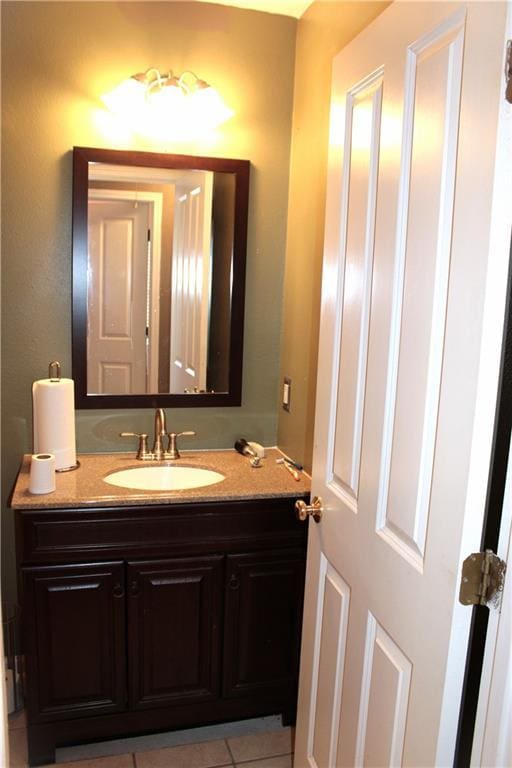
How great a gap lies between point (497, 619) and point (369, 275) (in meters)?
0.73

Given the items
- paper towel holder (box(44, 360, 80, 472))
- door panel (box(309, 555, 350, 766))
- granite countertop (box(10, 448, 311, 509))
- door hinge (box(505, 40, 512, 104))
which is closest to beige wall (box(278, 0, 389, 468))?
granite countertop (box(10, 448, 311, 509))

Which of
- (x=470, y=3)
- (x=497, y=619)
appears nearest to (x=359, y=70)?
(x=470, y=3)

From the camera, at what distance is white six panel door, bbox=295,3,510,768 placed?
1012 millimetres

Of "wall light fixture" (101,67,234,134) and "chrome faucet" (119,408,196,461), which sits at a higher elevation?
"wall light fixture" (101,67,234,134)

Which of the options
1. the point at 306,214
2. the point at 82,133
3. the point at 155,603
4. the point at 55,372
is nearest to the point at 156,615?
the point at 155,603

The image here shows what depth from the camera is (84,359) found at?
90.9 inches

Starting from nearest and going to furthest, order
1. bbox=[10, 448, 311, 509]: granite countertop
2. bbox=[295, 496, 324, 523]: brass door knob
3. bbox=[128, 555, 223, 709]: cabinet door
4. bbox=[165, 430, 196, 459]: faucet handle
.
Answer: bbox=[295, 496, 324, 523]: brass door knob, bbox=[10, 448, 311, 509]: granite countertop, bbox=[128, 555, 223, 709]: cabinet door, bbox=[165, 430, 196, 459]: faucet handle

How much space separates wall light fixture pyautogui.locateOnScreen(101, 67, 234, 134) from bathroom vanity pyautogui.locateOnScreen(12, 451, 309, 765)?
1.26 metres

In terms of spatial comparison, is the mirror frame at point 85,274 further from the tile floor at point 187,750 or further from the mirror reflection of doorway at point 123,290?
the tile floor at point 187,750

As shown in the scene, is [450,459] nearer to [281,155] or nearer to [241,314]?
[241,314]

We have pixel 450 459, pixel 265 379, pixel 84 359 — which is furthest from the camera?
pixel 265 379

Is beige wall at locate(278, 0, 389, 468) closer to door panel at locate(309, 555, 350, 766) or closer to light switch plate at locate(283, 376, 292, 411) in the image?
light switch plate at locate(283, 376, 292, 411)

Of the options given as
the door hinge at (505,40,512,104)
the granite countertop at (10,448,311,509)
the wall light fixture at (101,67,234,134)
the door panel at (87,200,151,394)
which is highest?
the wall light fixture at (101,67,234,134)

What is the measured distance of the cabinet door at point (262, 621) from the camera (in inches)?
83.1
